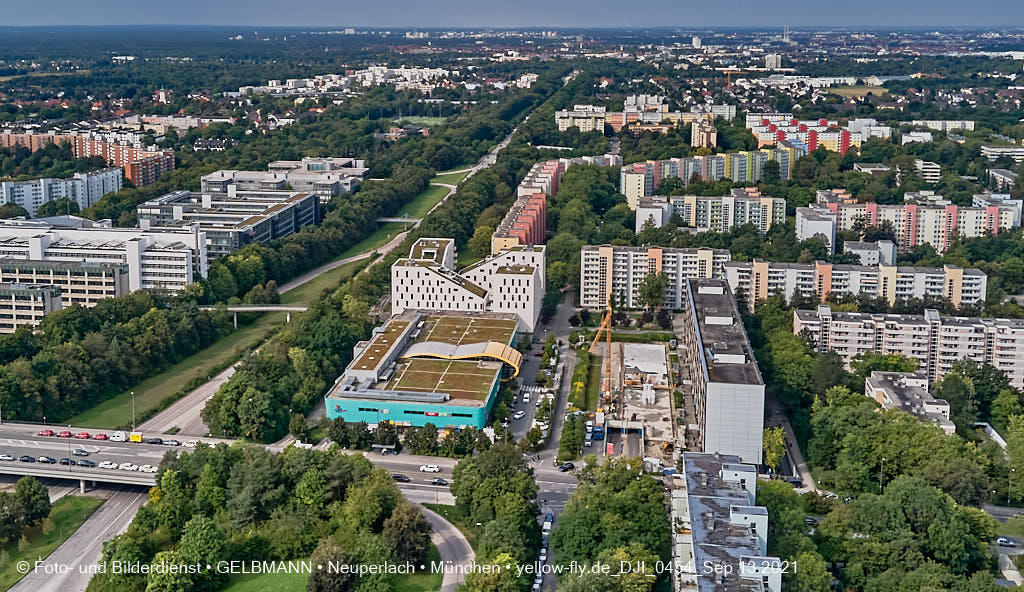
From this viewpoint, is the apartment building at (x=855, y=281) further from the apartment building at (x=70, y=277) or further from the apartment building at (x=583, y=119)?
the apartment building at (x=583, y=119)

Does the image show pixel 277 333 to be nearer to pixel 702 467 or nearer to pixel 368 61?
pixel 702 467

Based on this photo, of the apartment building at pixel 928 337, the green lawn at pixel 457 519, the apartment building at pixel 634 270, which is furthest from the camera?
the apartment building at pixel 634 270

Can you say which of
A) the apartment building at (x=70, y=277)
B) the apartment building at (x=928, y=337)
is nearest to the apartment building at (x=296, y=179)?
the apartment building at (x=70, y=277)

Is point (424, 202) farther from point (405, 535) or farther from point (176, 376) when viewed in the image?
point (405, 535)

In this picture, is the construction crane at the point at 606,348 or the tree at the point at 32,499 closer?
the tree at the point at 32,499

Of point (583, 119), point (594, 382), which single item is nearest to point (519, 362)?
point (594, 382)

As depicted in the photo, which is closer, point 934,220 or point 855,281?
point 855,281
